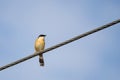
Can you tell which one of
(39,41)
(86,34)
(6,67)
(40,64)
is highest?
(39,41)

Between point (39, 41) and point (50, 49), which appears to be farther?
point (39, 41)

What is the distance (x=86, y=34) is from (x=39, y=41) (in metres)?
7.76

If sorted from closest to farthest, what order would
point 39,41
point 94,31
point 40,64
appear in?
point 94,31
point 40,64
point 39,41

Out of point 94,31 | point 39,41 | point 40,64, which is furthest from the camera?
point 39,41

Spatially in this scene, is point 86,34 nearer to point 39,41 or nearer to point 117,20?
point 117,20

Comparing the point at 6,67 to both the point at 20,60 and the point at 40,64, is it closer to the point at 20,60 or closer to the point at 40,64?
the point at 20,60

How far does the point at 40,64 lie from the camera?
12633mm

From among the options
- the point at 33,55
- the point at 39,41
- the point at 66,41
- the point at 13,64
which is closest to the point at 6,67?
the point at 13,64

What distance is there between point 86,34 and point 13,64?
4.02 feet

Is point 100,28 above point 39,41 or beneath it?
beneath

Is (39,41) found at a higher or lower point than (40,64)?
higher

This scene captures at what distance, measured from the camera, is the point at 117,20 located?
614cm

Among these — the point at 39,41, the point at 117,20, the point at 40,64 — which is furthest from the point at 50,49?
the point at 39,41

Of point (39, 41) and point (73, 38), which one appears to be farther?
point (39, 41)
